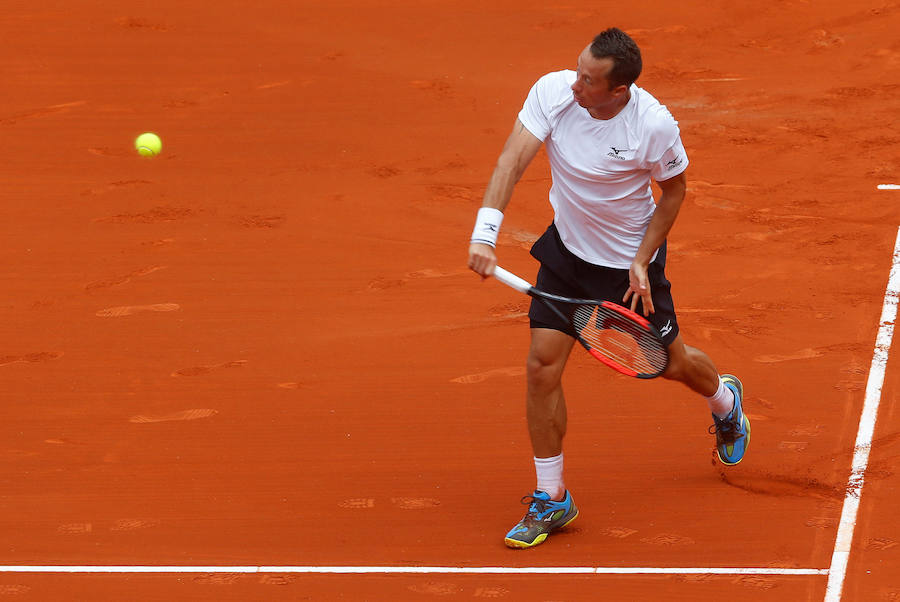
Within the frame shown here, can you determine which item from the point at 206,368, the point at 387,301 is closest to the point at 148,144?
the point at 387,301

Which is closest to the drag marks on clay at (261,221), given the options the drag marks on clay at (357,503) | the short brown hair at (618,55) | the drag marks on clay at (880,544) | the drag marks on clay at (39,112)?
the drag marks on clay at (39,112)

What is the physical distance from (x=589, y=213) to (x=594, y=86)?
60 cm

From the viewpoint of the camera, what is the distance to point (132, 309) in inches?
283

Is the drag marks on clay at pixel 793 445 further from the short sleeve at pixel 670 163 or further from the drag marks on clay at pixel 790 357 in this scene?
the short sleeve at pixel 670 163

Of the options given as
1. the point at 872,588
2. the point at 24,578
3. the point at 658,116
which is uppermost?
the point at 658,116

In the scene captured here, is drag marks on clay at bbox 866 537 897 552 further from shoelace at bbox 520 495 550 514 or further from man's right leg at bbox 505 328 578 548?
shoelace at bbox 520 495 550 514

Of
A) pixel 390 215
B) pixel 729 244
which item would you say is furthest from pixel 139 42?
pixel 729 244

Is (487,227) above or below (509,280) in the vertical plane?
above

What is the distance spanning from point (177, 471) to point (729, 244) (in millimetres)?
3987

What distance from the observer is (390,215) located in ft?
27.4

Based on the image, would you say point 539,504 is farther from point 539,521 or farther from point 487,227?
point 487,227

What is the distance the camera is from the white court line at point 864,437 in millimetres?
4633

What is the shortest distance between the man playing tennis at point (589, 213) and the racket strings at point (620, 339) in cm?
7

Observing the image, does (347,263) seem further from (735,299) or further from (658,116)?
(658,116)
